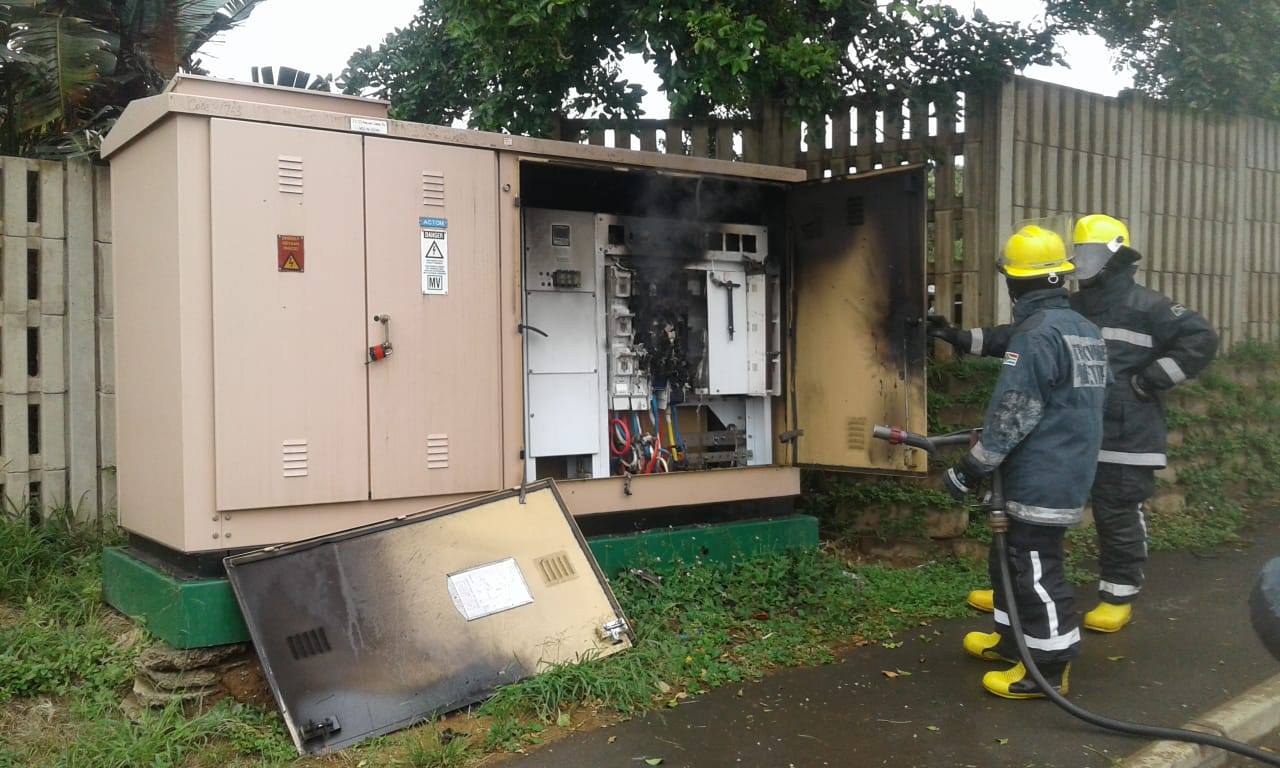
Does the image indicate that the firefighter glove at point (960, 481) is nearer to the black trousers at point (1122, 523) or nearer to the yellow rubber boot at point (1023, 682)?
the yellow rubber boot at point (1023, 682)

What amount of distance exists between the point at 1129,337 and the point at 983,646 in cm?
184

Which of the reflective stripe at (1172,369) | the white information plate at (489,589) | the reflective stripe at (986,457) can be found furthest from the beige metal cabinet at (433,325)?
the reflective stripe at (1172,369)

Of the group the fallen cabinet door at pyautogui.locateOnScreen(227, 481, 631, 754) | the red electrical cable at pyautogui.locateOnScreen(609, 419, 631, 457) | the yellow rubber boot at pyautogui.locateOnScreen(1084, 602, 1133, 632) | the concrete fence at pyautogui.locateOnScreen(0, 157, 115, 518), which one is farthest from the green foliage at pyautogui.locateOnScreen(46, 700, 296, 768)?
the yellow rubber boot at pyautogui.locateOnScreen(1084, 602, 1133, 632)

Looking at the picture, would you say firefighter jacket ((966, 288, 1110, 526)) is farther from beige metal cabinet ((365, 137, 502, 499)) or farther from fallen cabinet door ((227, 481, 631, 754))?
beige metal cabinet ((365, 137, 502, 499))

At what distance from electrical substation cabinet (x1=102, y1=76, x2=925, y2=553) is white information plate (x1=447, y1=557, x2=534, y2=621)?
0.52m

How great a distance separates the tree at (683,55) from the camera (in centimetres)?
589

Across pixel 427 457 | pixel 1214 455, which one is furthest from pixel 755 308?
pixel 1214 455

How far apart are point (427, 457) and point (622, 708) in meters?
1.60

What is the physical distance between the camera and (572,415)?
6051 mm

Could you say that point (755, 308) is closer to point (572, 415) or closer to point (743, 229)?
point (743, 229)

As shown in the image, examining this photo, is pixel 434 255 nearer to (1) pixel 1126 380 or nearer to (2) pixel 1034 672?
(2) pixel 1034 672

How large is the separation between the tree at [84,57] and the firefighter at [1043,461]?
20.3ft

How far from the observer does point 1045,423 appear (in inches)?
176

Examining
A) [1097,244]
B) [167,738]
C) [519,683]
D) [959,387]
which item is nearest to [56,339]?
[167,738]
